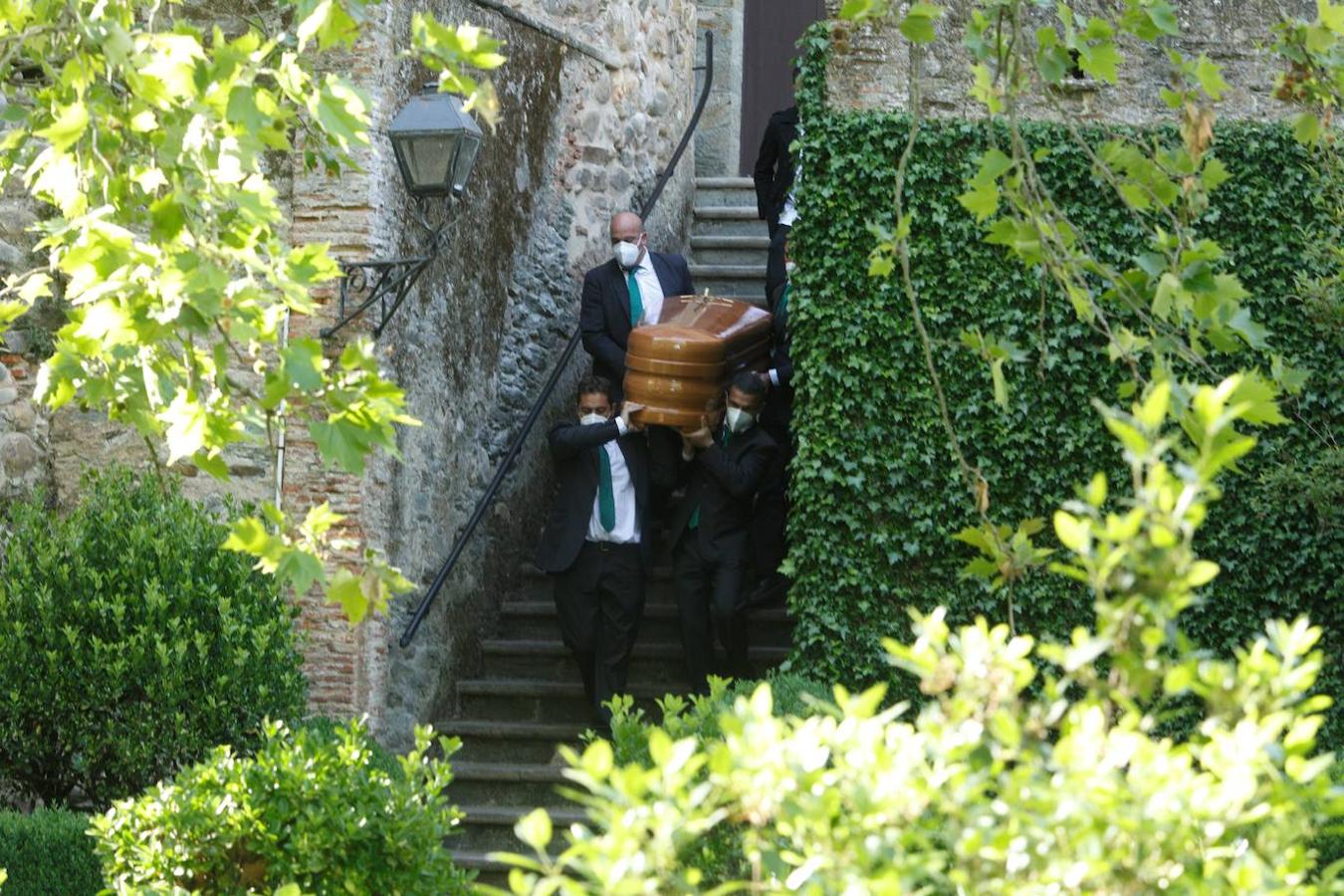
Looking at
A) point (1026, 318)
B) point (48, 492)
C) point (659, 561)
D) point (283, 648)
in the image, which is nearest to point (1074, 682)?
point (1026, 318)

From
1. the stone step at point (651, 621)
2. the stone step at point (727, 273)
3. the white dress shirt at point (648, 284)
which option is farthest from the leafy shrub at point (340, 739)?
the stone step at point (727, 273)

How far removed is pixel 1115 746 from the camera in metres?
3.08

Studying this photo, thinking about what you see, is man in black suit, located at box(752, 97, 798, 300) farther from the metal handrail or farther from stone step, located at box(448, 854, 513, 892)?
stone step, located at box(448, 854, 513, 892)

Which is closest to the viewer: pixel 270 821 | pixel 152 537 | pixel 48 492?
pixel 270 821

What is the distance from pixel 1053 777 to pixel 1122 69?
7164 mm

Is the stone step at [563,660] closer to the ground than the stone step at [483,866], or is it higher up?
higher up

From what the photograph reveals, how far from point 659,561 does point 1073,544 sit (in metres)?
7.71

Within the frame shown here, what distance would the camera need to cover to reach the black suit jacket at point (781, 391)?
32.3 feet

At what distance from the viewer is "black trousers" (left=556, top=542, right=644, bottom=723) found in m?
9.63

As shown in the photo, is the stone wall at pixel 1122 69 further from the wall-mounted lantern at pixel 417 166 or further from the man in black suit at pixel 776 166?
the wall-mounted lantern at pixel 417 166

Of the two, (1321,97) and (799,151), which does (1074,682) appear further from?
(1321,97)

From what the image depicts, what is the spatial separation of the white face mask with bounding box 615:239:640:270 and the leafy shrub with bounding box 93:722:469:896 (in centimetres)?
501

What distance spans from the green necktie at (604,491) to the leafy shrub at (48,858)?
322 cm

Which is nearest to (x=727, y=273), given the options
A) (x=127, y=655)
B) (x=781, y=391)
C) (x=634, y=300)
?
(x=634, y=300)
